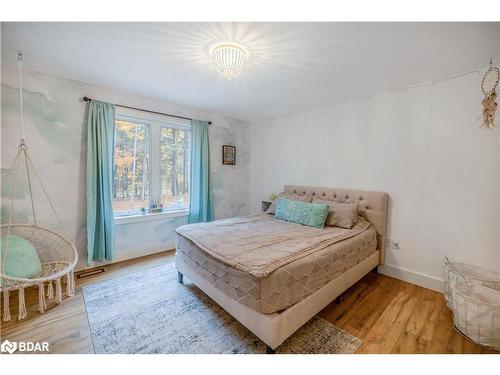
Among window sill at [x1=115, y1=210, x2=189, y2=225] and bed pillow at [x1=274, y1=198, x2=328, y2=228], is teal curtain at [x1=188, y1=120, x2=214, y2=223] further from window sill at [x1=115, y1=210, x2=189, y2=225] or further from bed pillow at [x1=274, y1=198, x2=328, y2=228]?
bed pillow at [x1=274, y1=198, x2=328, y2=228]

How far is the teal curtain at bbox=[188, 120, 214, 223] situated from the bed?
3.58 feet

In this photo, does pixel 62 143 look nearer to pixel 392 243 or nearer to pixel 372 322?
pixel 372 322

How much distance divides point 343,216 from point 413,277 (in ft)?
3.55

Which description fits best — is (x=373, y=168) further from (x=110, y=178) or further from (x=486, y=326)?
(x=110, y=178)

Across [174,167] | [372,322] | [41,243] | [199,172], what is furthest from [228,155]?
[372,322]

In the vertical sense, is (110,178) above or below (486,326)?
above

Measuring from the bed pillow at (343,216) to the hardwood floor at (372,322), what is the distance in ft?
2.40

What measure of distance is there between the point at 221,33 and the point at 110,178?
230 centimetres

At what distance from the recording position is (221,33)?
1587mm

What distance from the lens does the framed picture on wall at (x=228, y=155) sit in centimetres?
408

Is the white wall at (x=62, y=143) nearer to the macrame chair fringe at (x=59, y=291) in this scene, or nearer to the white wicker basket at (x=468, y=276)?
the macrame chair fringe at (x=59, y=291)

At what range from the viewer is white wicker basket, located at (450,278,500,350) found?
1520 mm
